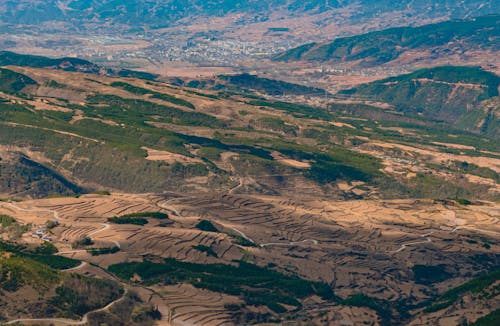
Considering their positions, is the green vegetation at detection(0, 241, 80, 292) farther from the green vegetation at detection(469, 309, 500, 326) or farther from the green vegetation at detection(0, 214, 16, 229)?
the green vegetation at detection(469, 309, 500, 326)

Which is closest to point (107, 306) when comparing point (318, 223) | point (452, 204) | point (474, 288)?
point (474, 288)

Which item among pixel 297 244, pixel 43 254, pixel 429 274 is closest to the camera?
pixel 43 254

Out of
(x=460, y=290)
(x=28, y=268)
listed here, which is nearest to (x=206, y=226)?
(x=460, y=290)

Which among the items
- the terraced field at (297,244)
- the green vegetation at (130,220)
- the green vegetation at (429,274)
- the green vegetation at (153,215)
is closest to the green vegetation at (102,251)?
the terraced field at (297,244)

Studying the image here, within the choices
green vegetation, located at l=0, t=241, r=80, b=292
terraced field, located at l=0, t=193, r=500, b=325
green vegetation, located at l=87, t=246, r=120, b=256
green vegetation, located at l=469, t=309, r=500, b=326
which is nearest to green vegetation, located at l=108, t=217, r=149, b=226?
terraced field, located at l=0, t=193, r=500, b=325

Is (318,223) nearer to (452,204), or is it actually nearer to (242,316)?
(452,204)

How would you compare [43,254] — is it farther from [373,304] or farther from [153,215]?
[373,304]
